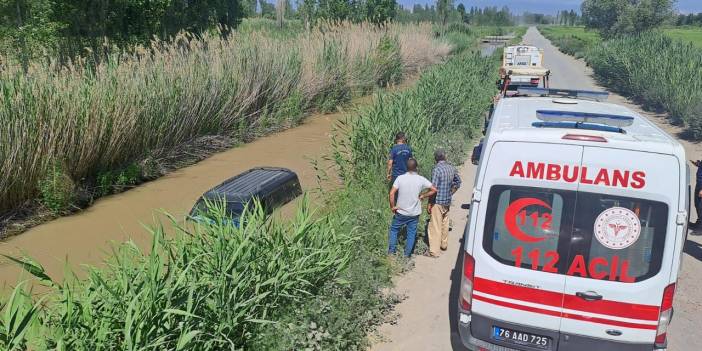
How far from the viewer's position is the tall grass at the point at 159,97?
29.9 feet

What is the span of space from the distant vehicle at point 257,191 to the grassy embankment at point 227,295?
1558mm

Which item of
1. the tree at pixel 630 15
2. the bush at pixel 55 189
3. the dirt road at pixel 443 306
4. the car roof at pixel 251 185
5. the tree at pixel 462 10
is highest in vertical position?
the tree at pixel 462 10

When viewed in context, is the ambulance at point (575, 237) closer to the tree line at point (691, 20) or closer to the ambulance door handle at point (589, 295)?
the ambulance door handle at point (589, 295)

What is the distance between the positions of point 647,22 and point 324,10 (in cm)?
2439

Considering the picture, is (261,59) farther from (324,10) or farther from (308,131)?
(324,10)

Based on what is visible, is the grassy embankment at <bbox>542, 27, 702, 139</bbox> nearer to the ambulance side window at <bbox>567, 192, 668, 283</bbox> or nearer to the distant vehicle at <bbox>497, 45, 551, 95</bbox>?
the distant vehicle at <bbox>497, 45, 551, 95</bbox>

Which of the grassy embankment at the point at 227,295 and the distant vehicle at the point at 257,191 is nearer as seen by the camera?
the grassy embankment at the point at 227,295

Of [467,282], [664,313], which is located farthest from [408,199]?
[664,313]

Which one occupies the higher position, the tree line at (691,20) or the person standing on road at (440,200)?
the tree line at (691,20)

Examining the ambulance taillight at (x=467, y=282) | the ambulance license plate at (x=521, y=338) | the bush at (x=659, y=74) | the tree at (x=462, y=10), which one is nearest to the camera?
the ambulance license plate at (x=521, y=338)

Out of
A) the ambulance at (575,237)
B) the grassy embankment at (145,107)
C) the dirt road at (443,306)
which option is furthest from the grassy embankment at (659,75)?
→ the ambulance at (575,237)

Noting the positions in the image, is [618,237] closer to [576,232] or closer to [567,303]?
[576,232]

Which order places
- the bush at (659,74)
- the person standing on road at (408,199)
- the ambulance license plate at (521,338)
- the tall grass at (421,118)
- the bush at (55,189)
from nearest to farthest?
the ambulance license plate at (521,338) → the person standing on road at (408,199) → the bush at (55,189) → the tall grass at (421,118) → the bush at (659,74)

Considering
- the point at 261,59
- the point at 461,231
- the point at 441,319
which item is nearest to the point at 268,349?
the point at 441,319
